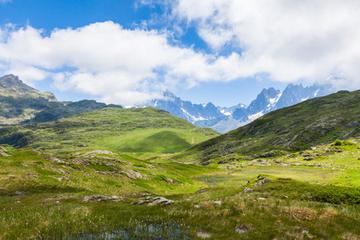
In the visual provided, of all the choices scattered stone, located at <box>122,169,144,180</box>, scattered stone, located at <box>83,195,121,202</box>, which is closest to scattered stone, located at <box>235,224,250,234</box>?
scattered stone, located at <box>83,195,121,202</box>

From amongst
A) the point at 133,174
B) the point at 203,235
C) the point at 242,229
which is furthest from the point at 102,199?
the point at 133,174

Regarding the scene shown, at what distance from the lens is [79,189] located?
176 feet

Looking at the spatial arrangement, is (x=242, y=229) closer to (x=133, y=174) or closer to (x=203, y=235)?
(x=203, y=235)

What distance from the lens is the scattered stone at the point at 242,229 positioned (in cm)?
2007

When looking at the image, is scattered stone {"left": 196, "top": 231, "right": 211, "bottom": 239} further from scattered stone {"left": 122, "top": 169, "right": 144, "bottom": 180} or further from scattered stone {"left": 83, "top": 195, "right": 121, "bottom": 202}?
scattered stone {"left": 122, "top": 169, "right": 144, "bottom": 180}

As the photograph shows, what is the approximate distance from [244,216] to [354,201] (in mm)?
14547

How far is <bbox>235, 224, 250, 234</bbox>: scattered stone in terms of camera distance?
790 inches

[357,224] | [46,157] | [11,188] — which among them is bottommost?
[357,224]

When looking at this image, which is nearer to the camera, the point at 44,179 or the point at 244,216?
the point at 244,216

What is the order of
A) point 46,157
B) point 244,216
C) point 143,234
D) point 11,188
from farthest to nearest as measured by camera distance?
point 46,157 < point 11,188 < point 244,216 < point 143,234

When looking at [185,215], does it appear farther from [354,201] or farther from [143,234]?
[354,201]

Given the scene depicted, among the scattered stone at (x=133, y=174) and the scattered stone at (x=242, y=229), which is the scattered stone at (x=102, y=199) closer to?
the scattered stone at (x=242, y=229)

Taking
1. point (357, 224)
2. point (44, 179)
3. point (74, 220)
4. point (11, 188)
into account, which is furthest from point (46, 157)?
point (357, 224)

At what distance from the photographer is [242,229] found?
20469 mm
